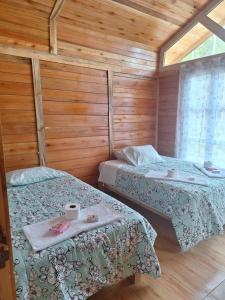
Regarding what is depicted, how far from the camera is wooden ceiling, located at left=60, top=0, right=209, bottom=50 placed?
8.37 feet

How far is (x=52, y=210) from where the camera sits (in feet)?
5.31

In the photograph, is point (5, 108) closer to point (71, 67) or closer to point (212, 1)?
point (71, 67)

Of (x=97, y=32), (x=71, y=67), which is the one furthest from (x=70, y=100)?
(x=97, y=32)

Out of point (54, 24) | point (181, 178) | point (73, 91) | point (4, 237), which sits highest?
point (54, 24)

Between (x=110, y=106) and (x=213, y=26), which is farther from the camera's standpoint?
(x=110, y=106)

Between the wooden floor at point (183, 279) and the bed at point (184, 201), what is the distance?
0.44 feet

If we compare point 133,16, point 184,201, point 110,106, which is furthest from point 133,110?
point 184,201

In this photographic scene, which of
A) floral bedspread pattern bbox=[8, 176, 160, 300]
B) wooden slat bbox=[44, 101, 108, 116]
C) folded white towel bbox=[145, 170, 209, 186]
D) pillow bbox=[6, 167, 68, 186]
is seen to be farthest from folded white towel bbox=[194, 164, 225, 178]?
pillow bbox=[6, 167, 68, 186]

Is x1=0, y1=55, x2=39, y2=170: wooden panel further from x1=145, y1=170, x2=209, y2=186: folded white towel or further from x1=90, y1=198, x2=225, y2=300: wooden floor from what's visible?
x1=90, y1=198, x2=225, y2=300: wooden floor

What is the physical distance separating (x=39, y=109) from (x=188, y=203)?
2.06 m

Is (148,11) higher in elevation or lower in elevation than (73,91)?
higher

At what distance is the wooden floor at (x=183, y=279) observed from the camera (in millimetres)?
1504

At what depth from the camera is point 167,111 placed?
378 cm

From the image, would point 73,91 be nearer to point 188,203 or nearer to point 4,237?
point 188,203
